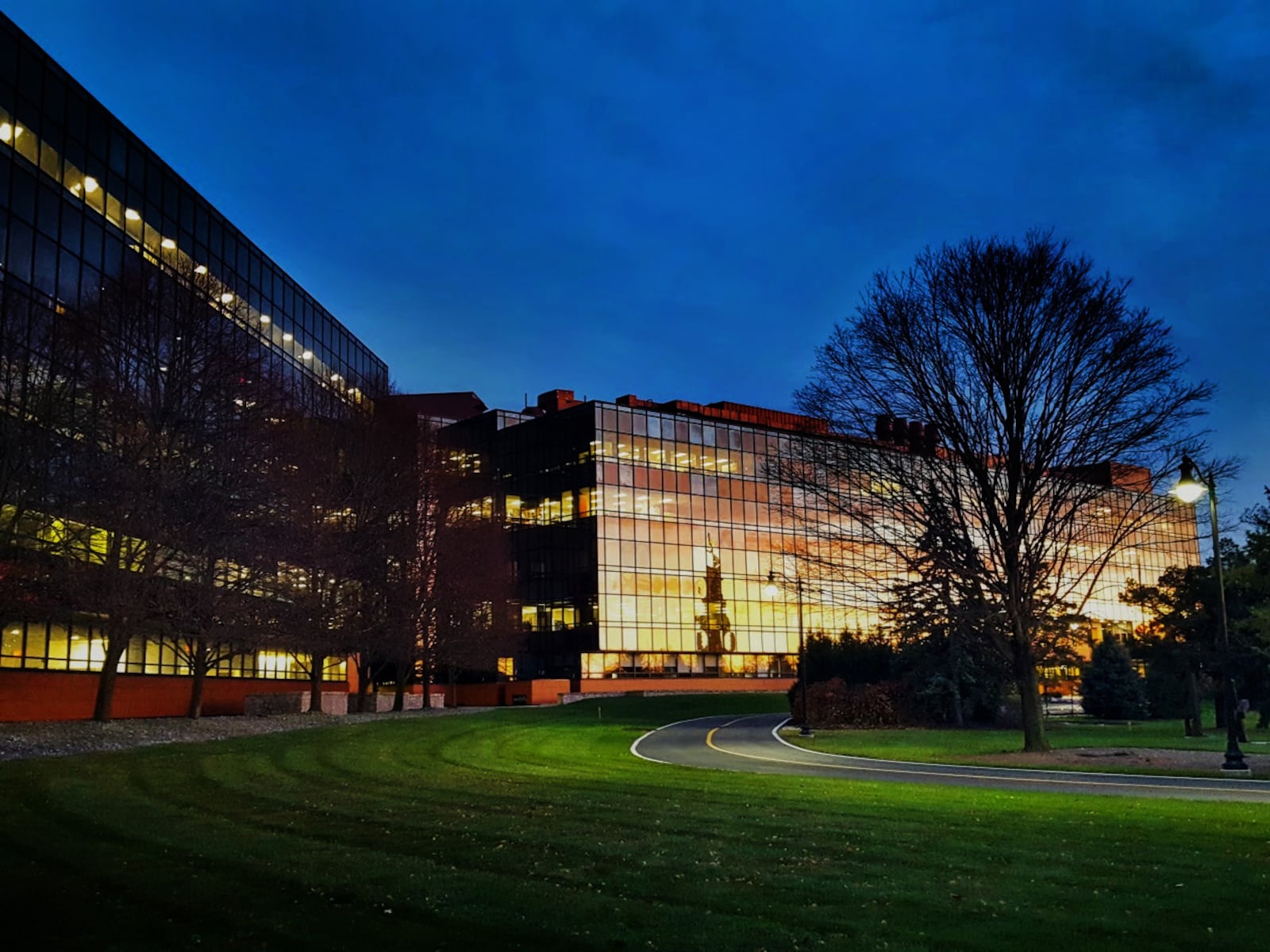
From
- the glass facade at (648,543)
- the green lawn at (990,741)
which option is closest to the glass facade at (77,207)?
the green lawn at (990,741)

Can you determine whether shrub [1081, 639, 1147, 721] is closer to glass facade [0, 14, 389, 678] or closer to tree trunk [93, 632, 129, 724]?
glass facade [0, 14, 389, 678]

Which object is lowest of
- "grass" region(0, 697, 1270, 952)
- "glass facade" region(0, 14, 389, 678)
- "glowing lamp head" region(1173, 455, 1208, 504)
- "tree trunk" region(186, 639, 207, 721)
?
"grass" region(0, 697, 1270, 952)

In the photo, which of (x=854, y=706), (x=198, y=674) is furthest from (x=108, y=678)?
(x=854, y=706)

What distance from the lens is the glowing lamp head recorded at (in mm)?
21141

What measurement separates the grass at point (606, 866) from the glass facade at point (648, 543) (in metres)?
71.1

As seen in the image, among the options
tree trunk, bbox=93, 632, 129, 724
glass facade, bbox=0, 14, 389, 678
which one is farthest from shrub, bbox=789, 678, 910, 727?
tree trunk, bbox=93, 632, 129, 724

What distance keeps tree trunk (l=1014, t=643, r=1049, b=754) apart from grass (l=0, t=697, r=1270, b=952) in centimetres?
1032

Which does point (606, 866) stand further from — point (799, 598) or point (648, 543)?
point (648, 543)

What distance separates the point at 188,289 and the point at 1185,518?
30301mm

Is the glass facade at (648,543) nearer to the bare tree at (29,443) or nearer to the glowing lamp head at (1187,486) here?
the bare tree at (29,443)

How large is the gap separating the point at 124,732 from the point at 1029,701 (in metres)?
24.2

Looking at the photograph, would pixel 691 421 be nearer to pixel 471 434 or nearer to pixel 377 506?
pixel 471 434

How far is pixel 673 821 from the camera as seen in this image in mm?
13086

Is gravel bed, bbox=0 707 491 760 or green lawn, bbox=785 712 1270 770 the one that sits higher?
gravel bed, bbox=0 707 491 760
